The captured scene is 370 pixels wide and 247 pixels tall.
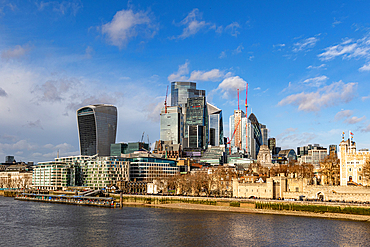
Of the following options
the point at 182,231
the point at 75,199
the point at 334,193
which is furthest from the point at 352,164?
the point at 75,199

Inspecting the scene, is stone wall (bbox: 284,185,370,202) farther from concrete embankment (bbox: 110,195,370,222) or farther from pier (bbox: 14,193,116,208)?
pier (bbox: 14,193,116,208)

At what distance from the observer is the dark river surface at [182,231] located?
7144 centimetres

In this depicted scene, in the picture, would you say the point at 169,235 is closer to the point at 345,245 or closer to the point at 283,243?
the point at 283,243

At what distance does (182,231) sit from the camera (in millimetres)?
81875

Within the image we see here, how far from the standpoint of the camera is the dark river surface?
7144 cm

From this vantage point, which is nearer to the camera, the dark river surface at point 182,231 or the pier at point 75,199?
the dark river surface at point 182,231

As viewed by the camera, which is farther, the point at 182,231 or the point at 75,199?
the point at 75,199

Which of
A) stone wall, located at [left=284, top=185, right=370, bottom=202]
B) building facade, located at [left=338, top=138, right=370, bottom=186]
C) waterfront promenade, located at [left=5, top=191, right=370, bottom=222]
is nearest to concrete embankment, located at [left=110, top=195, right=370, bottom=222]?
waterfront promenade, located at [left=5, top=191, right=370, bottom=222]

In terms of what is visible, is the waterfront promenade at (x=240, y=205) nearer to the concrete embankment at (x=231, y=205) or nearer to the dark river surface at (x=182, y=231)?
the concrete embankment at (x=231, y=205)

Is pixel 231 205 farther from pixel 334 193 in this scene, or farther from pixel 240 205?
pixel 334 193

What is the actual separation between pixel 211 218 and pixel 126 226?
25162 millimetres

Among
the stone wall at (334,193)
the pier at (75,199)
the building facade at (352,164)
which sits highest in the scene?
the building facade at (352,164)

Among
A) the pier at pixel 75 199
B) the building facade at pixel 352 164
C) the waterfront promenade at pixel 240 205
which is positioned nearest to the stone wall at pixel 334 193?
the waterfront promenade at pixel 240 205

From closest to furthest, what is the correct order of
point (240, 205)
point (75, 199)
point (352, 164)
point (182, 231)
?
point (182, 231) → point (240, 205) → point (352, 164) → point (75, 199)
